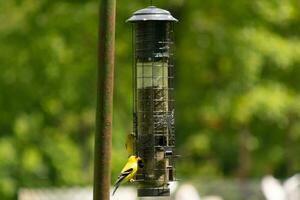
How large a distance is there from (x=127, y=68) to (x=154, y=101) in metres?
13.0

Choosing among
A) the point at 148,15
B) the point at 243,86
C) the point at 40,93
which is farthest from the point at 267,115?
the point at 148,15

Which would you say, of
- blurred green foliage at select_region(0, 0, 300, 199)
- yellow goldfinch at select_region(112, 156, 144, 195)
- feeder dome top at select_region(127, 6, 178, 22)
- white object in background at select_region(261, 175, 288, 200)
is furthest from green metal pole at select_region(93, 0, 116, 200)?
blurred green foliage at select_region(0, 0, 300, 199)

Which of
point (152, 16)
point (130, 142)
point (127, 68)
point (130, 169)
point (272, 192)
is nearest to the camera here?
point (130, 169)

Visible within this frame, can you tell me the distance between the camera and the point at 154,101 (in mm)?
9453

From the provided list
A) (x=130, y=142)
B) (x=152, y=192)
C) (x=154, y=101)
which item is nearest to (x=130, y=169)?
(x=152, y=192)

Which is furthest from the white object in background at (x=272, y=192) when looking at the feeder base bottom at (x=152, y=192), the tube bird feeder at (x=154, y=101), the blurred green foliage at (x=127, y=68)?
the feeder base bottom at (x=152, y=192)

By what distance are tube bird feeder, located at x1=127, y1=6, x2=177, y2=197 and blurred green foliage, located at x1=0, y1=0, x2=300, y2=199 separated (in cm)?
1181

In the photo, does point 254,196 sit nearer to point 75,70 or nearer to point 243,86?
point 243,86

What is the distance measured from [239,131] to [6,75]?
18.5 ft

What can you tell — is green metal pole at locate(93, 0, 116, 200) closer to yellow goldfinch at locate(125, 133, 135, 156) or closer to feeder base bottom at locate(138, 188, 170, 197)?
feeder base bottom at locate(138, 188, 170, 197)

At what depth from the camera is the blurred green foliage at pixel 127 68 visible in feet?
71.8

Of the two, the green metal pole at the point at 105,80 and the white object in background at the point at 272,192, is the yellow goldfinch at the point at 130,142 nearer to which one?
the green metal pole at the point at 105,80

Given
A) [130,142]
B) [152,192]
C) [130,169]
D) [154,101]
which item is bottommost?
[152,192]

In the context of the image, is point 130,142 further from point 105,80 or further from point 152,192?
point 105,80
